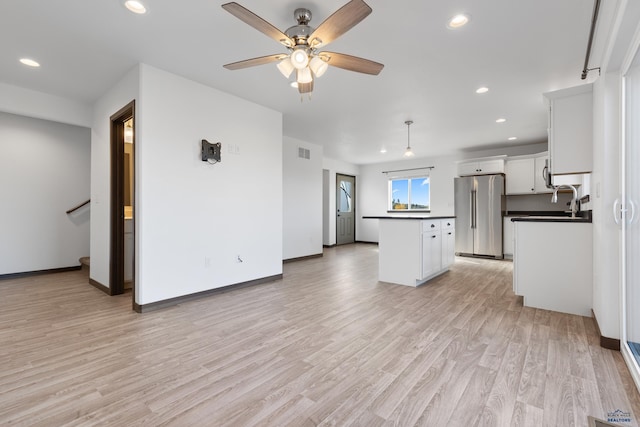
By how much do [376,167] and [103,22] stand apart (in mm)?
7540

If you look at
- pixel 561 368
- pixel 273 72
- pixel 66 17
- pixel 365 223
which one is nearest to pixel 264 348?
pixel 561 368

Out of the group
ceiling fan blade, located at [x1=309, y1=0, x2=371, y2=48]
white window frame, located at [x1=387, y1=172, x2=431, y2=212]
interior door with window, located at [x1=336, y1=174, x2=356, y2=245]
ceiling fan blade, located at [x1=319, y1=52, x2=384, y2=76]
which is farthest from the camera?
interior door with window, located at [x1=336, y1=174, x2=356, y2=245]

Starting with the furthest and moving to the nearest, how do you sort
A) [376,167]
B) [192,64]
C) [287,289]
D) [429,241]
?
[376,167], [429,241], [287,289], [192,64]

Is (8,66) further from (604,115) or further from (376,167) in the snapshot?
(376,167)

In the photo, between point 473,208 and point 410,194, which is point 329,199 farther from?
point 473,208

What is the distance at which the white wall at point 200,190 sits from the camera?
9.87ft

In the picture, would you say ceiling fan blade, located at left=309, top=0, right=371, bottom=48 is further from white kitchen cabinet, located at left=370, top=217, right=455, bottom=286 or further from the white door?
white kitchen cabinet, located at left=370, top=217, right=455, bottom=286

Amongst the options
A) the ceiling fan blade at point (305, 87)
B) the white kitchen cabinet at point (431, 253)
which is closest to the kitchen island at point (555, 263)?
the white kitchen cabinet at point (431, 253)

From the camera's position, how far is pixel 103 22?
2342mm

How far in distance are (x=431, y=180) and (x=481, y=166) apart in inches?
57.5

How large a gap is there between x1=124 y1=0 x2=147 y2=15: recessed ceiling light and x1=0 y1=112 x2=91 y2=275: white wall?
4031mm

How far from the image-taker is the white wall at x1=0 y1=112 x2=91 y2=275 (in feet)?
14.5

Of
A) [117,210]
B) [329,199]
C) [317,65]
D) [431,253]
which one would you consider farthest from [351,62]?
[329,199]
